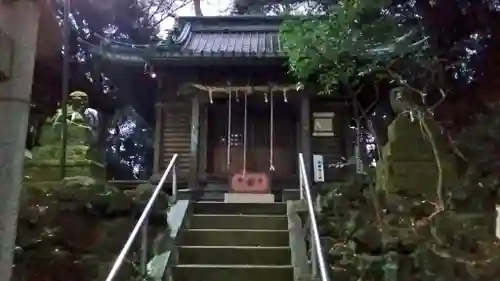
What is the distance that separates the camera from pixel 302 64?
829 centimetres

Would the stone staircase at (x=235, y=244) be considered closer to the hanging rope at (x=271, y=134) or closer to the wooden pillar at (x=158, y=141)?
the hanging rope at (x=271, y=134)

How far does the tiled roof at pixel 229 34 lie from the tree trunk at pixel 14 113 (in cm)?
932

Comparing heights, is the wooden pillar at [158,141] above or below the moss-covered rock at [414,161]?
above

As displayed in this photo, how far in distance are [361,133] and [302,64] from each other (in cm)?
438

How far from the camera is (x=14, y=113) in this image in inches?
85.7

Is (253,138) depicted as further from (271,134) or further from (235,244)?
(235,244)

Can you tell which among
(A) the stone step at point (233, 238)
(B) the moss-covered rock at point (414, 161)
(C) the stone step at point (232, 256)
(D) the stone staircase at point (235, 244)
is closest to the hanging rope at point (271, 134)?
(D) the stone staircase at point (235, 244)

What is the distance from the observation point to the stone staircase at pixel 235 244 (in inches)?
239

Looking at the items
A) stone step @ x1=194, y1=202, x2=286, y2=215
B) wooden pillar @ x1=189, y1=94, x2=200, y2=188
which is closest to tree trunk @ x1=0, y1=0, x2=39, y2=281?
stone step @ x1=194, y1=202, x2=286, y2=215

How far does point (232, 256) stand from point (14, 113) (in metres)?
4.68

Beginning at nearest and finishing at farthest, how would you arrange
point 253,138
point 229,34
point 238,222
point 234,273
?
1. point 234,273
2. point 238,222
3. point 253,138
4. point 229,34

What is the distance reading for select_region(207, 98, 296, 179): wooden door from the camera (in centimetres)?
1170

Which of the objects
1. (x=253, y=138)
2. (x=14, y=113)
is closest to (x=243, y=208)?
(x=253, y=138)

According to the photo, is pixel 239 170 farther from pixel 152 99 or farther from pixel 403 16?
pixel 403 16
